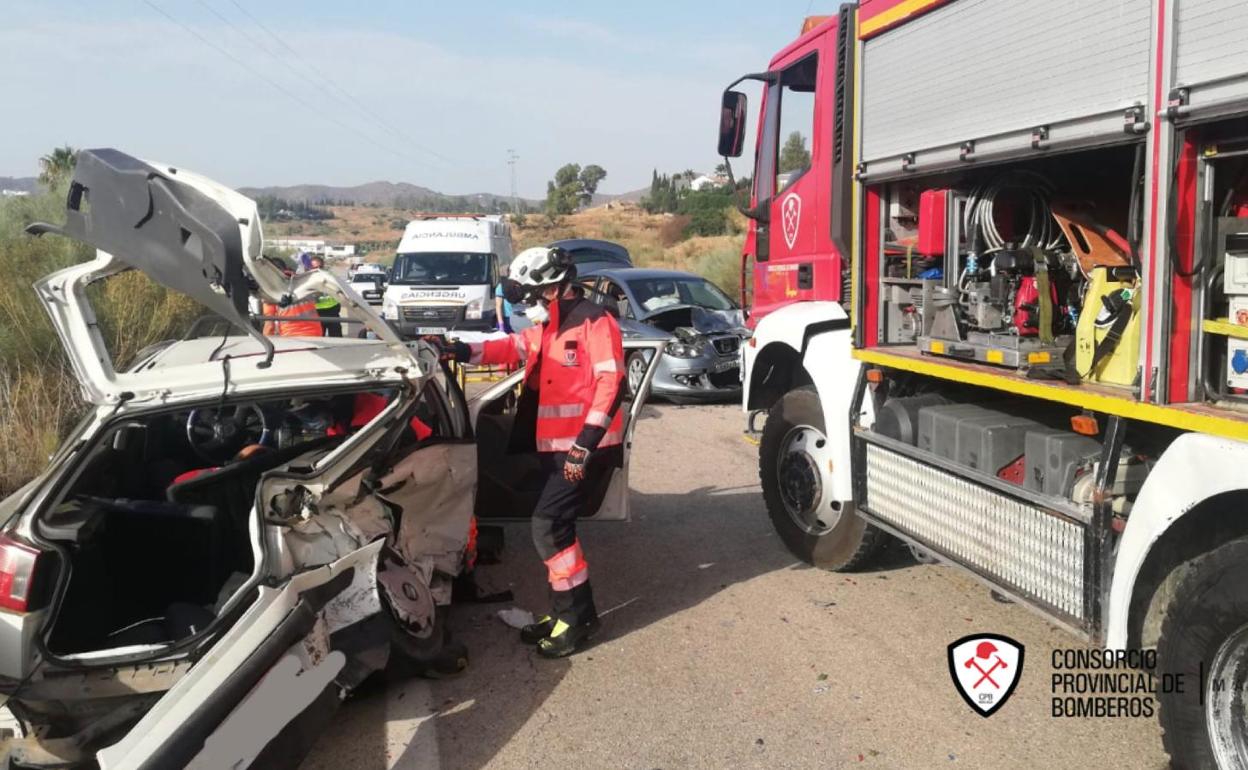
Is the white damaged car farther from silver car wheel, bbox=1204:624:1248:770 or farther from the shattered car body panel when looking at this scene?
silver car wheel, bbox=1204:624:1248:770

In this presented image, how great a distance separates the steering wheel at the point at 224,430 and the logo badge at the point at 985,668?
3.32m

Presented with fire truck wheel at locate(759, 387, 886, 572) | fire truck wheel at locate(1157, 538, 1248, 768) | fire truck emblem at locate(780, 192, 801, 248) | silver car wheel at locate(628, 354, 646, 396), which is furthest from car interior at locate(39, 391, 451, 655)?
silver car wheel at locate(628, 354, 646, 396)

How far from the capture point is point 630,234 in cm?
5853

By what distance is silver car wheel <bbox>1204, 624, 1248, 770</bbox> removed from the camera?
284 centimetres

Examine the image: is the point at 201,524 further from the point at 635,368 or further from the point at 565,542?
the point at 635,368

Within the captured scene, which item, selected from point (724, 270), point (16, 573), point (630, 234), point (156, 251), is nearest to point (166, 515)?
point (16, 573)

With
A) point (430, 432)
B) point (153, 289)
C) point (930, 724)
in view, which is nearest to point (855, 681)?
point (930, 724)

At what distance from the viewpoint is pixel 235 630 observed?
3158 mm

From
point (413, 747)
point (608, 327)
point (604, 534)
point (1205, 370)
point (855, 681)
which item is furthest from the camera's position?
point (604, 534)

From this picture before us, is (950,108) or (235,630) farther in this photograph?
(950,108)

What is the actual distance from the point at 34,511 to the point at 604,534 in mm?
3864

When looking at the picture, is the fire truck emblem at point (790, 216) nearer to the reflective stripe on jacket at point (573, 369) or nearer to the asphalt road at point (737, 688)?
the reflective stripe on jacket at point (573, 369)

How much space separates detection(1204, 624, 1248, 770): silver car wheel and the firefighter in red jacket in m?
2.61

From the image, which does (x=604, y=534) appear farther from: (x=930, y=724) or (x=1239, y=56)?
(x=1239, y=56)
